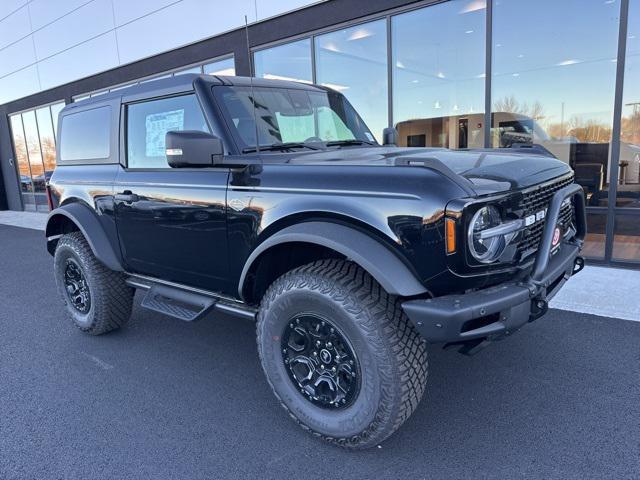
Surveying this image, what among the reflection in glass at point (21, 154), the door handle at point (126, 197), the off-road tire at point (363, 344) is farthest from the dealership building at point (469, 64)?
the reflection in glass at point (21, 154)

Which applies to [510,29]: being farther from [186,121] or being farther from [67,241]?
[67,241]

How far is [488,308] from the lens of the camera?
205 centimetres

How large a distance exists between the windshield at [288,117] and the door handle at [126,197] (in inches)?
38.6

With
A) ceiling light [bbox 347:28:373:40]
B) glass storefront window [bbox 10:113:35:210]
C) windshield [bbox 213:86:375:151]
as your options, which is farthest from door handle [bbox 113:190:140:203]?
glass storefront window [bbox 10:113:35:210]

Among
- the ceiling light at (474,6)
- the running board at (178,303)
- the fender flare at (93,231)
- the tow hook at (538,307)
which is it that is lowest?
the running board at (178,303)

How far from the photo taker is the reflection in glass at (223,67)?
9211 mm

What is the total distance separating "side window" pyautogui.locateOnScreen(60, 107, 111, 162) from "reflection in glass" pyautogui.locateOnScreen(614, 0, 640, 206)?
5.67 metres

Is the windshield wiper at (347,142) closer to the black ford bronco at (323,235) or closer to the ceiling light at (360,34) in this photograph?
the black ford bronco at (323,235)

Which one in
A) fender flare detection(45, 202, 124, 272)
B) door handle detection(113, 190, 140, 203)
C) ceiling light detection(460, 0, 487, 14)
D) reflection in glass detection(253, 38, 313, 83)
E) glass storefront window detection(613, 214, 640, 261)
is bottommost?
glass storefront window detection(613, 214, 640, 261)

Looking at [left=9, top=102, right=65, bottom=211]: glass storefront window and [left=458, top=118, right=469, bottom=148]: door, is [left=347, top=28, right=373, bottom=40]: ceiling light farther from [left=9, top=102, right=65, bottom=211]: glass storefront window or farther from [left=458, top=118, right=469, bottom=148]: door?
[left=9, top=102, right=65, bottom=211]: glass storefront window

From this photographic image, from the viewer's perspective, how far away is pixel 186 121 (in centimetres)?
321

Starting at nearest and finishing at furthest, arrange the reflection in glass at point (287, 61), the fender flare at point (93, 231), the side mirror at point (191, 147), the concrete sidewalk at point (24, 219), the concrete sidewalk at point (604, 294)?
the side mirror at point (191, 147) → the fender flare at point (93, 231) → the concrete sidewalk at point (604, 294) → the reflection in glass at point (287, 61) → the concrete sidewalk at point (24, 219)

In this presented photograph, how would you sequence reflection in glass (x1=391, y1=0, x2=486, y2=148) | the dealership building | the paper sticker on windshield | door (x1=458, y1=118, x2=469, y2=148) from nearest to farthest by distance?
the paper sticker on windshield, the dealership building, reflection in glass (x1=391, y1=0, x2=486, y2=148), door (x1=458, y1=118, x2=469, y2=148)

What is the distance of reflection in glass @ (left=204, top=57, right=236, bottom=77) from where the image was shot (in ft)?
30.2
